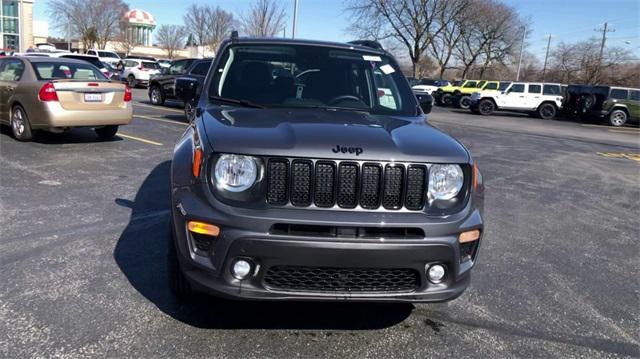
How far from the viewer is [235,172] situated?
9.45 feet

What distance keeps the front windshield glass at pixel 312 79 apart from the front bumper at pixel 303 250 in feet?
4.41

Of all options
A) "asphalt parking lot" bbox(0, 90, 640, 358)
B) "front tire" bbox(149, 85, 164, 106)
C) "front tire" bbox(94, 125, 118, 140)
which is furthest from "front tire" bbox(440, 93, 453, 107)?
"asphalt parking lot" bbox(0, 90, 640, 358)

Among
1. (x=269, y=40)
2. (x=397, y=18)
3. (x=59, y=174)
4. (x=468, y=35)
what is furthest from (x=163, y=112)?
(x=468, y=35)

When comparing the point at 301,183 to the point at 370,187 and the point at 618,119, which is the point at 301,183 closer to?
the point at 370,187

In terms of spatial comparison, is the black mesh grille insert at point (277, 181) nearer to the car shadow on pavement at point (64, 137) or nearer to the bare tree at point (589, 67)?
the car shadow on pavement at point (64, 137)

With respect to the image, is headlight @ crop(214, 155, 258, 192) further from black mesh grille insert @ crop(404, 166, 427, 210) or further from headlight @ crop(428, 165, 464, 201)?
headlight @ crop(428, 165, 464, 201)

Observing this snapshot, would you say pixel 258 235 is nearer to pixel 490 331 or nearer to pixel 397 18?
pixel 490 331

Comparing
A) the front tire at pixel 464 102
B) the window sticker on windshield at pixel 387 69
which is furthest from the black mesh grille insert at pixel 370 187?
the front tire at pixel 464 102

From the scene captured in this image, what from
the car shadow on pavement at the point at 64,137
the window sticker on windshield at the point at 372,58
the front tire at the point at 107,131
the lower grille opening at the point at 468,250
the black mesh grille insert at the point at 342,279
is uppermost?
the window sticker on windshield at the point at 372,58

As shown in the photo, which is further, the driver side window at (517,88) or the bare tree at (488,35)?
the bare tree at (488,35)

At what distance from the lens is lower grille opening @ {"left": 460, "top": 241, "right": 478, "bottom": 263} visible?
9.93ft

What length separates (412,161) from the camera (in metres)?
2.91

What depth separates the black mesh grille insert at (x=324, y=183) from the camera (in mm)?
2846

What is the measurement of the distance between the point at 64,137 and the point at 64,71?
4.77 ft
